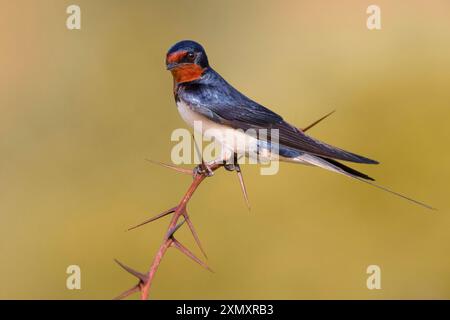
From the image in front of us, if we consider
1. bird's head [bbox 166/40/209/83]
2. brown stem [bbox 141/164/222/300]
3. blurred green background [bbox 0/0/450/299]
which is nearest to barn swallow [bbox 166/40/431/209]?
bird's head [bbox 166/40/209/83]

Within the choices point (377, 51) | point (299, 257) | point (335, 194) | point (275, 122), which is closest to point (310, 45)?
point (377, 51)

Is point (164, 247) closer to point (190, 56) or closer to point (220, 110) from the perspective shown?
point (190, 56)

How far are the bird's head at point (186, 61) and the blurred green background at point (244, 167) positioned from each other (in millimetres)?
1240

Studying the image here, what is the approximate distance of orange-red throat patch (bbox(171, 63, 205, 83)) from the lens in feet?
10.1

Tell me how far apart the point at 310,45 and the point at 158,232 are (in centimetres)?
197

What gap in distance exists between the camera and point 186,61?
9.72 feet

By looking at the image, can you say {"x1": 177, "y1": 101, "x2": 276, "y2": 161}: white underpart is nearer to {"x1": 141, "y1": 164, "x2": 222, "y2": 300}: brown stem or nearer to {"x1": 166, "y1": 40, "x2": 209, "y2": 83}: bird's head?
{"x1": 166, "y1": 40, "x2": 209, "y2": 83}: bird's head

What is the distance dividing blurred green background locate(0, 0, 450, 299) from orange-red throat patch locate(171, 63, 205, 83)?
4.00ft

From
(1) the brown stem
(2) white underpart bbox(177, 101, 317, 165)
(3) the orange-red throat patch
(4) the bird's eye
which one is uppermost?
(4) the bird's eye

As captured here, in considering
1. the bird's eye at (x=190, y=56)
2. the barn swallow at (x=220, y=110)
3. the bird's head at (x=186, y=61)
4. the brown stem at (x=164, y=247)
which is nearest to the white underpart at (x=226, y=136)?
the barn swallow at (x=220, y=110)

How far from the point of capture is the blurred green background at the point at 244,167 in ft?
13.4

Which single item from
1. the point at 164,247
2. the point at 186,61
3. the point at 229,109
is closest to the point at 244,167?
the point at 229,109

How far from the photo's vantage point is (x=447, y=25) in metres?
5.63

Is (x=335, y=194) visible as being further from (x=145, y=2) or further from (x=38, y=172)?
(x=145, y=2)
